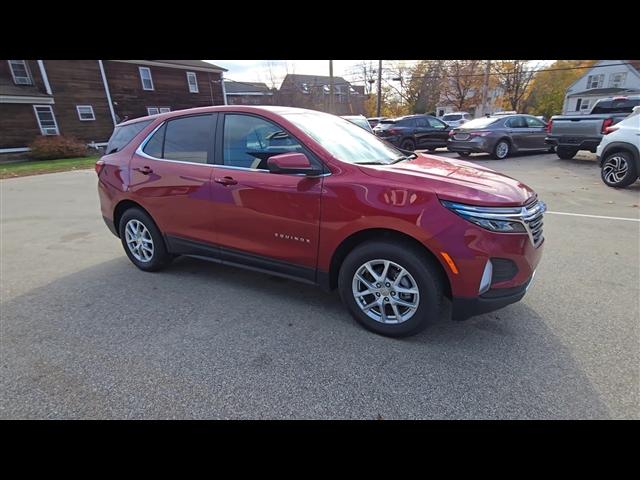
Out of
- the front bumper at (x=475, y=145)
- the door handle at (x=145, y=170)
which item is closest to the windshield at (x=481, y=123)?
the front bumper at (x=475, y=145)

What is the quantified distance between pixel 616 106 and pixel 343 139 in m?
12.9

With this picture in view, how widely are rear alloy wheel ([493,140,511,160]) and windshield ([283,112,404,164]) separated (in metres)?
10.5

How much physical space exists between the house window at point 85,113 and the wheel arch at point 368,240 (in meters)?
26.2

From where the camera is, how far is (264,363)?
2.46 metres

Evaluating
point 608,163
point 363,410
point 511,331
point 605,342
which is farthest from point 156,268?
point 608,163

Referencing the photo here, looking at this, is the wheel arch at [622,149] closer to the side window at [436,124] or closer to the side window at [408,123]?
the side window at [436,124]

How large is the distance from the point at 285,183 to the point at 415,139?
499 inches

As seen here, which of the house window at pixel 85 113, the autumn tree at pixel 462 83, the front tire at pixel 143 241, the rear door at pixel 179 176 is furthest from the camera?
the autumn tree at pixel 462 83

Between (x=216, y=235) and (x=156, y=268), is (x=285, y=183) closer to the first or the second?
(x=216, y=235)

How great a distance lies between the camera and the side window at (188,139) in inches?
131

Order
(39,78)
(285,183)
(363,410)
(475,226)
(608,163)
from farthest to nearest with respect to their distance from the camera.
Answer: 1. (39,78)
2. (608,163)
3. (285,183)
4. (475,226)
5. (363,410)
